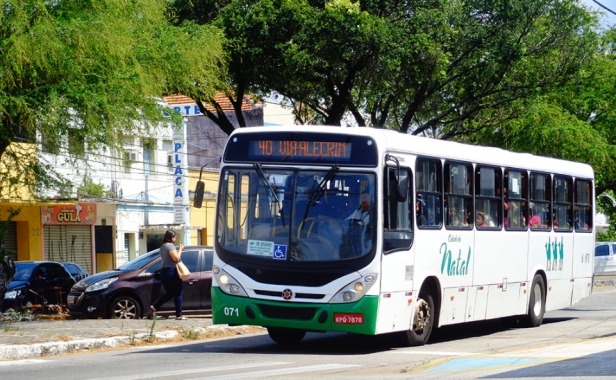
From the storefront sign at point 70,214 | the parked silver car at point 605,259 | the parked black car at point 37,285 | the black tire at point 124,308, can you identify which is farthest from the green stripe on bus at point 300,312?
the parked silver car at point 605,259

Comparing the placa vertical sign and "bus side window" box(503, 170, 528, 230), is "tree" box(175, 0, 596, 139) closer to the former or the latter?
"bus side window" box(503, 170, 528, 230)

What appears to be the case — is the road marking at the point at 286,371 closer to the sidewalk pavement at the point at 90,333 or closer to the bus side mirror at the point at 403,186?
the bus side mirror at the point at 403,186

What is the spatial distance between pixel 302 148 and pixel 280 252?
1.47 m

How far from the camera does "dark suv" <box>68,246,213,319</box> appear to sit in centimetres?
2247

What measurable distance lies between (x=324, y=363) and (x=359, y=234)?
6.21ft

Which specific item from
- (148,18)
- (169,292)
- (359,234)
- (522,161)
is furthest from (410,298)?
(148,18)

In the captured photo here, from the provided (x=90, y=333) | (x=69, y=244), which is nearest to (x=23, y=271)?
(x=90, y=333)

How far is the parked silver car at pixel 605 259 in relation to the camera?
54.2 meters

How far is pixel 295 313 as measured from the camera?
48.3 feet

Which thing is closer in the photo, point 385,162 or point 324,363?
point 324,363

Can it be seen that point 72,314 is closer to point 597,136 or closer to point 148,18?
point 148,18

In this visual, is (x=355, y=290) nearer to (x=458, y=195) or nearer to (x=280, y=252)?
(x=280, y=252)

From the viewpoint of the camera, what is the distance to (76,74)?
770 inches

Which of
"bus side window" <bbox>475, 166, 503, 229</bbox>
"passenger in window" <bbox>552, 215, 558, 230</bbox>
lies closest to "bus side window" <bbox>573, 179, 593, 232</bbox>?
"passenger in window" <bbox>552, 215, 558, 230</bbox>
